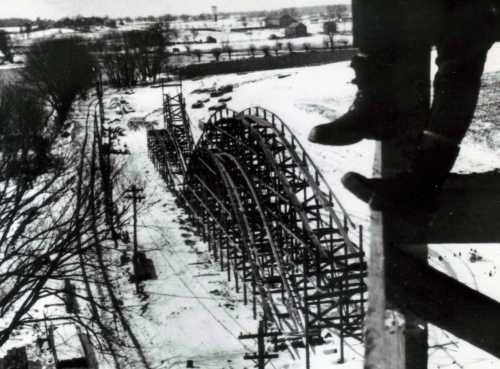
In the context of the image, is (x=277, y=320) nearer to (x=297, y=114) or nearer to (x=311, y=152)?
(x=311, y=152)

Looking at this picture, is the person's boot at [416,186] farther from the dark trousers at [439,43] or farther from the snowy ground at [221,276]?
the snowy ground at [221,276]

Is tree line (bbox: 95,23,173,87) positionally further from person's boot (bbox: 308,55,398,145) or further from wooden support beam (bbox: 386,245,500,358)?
wooden support beam (bbox: 386,245,500,358)

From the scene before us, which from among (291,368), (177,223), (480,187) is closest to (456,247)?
(291,368)

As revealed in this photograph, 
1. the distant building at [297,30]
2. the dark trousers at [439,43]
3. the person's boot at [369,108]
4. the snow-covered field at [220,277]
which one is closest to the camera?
the dark trousers at [439,43]

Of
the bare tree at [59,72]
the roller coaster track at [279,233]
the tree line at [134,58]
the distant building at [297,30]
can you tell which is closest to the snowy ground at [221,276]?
the roller coaster track at [279,233]

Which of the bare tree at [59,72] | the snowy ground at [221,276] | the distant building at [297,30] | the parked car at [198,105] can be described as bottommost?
the snowy ground at [221,276]
